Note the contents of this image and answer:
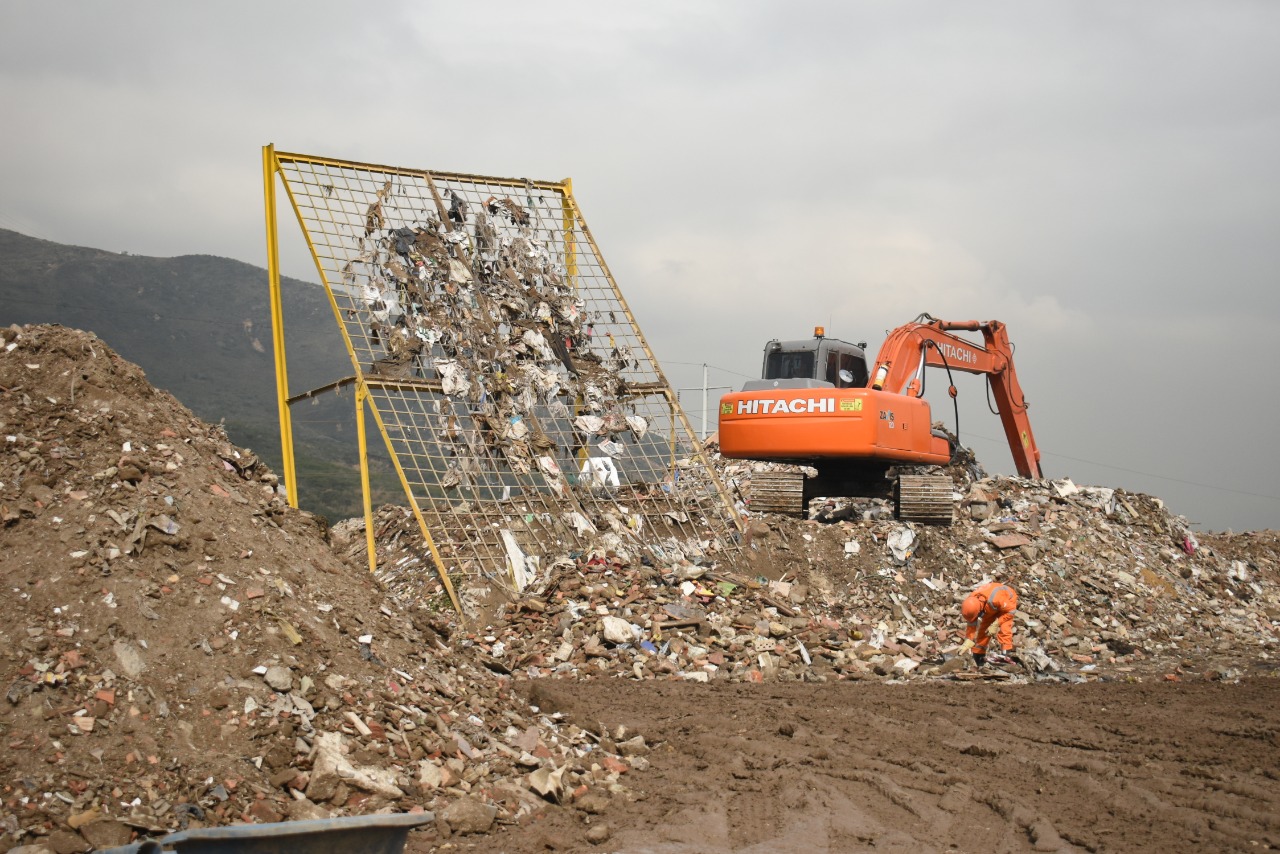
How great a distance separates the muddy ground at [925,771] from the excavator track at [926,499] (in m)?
3.77

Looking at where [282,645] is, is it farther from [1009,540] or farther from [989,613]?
[1009,540]

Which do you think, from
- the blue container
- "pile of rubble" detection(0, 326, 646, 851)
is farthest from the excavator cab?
the blue container

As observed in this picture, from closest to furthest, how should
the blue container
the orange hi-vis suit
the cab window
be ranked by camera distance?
the blue container < the orange hi-vis suit < the cab window

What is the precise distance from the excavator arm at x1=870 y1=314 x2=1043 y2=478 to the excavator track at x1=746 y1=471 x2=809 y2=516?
4.44 feet

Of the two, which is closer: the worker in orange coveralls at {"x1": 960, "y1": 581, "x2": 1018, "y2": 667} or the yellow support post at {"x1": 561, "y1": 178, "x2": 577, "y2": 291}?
the worker in orange coveralls at {"x1": 960, "y1": 581, "x2": 1018, "y2": 667}

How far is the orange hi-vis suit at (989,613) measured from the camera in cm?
803

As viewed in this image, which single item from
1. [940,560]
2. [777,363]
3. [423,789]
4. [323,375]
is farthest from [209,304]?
[423,789]

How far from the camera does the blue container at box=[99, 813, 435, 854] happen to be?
8.23 feet

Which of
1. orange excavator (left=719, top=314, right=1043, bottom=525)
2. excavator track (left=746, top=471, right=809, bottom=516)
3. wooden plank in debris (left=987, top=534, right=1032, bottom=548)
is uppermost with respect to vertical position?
orange excavator (left=719, top=314, right=1043, bottom=525)

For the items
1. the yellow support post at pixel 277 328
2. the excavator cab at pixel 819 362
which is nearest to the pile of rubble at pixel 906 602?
the excavator cab at pixel 819 362

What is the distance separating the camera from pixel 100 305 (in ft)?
120

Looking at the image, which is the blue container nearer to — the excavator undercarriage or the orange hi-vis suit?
the orange hi-vis suit

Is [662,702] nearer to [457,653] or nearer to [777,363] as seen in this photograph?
[457,653]

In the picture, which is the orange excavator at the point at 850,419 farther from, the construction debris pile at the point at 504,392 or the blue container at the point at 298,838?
the blue container at the point at 298,838
